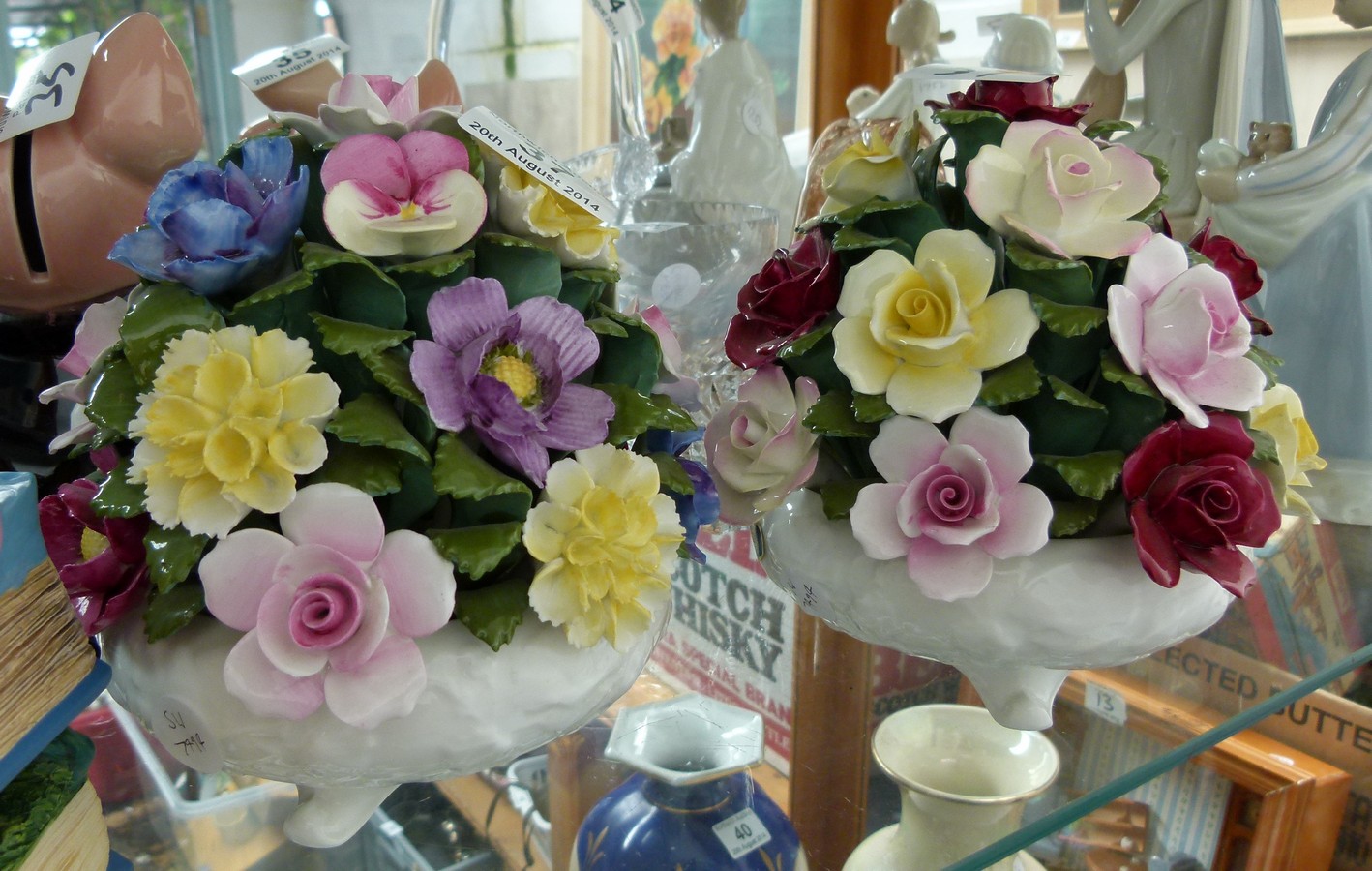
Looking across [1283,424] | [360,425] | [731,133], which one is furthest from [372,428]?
[731,133]

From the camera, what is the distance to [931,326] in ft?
1.30

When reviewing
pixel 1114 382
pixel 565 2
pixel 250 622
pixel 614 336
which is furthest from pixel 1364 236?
pixel 565 2

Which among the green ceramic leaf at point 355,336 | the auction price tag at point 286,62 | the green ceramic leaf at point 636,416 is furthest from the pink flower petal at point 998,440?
the auction price tag at point 286,62

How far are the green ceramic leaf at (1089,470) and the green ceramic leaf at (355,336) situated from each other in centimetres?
24

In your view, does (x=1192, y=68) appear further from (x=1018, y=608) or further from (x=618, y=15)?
(x=1018, y=608)

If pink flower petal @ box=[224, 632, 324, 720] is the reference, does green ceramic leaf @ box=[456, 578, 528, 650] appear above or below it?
above

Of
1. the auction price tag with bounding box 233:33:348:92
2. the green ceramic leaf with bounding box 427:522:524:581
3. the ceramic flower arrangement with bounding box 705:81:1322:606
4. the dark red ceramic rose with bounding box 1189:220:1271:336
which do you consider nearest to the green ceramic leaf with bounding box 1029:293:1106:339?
the ceramic flower arrangement with bounding box 705:81:1322:606

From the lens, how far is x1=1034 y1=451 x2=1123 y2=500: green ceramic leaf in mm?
393

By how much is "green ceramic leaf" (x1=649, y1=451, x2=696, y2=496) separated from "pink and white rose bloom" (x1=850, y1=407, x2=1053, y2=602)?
2.5 inches

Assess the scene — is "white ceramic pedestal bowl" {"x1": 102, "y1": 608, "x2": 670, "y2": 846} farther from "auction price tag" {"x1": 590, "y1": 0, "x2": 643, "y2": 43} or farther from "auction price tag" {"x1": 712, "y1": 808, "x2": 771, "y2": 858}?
"auction price tag" {"x1": 590, "y1": 0, "x2": 643, "y2": 43}

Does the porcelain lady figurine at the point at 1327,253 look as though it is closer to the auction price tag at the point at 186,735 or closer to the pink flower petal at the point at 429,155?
the pink flower petal at the point at 429,155

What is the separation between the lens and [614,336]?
1.32ft

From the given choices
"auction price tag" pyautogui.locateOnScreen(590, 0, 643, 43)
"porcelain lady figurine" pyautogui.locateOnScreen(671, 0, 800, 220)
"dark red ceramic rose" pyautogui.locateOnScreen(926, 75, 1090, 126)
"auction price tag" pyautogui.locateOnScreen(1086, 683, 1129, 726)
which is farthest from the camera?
"porcelain lady figurine" pyautogui.locateOnScreen(671, 0, 800, 220)

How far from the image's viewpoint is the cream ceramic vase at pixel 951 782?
0.49 m
